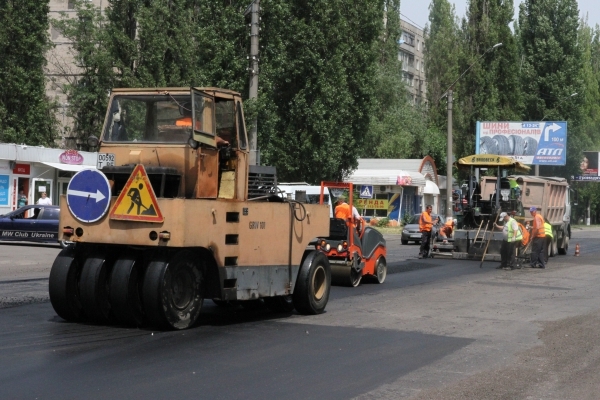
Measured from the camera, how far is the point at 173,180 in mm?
11727

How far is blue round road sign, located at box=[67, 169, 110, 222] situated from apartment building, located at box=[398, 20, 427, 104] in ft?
326

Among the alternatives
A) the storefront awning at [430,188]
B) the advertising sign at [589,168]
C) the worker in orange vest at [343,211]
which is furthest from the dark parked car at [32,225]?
the advertising sign at [589,168]

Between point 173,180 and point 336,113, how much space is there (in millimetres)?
31254

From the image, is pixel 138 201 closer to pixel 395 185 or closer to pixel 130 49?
pixel 130 49

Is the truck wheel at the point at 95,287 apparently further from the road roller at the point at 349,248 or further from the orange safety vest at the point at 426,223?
the orange safety vest at the point at 426,223

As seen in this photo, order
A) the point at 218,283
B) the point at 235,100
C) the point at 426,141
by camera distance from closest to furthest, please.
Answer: the point at 218,283, the point at 235,100, the point at 426,141

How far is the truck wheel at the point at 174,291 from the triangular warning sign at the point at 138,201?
0.59m

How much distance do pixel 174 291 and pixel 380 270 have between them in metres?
9.20

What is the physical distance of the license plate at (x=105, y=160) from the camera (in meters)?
11.9

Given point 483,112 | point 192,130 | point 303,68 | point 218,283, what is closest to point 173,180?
point 192,130

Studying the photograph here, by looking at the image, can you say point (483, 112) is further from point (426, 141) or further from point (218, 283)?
point (218, 283)

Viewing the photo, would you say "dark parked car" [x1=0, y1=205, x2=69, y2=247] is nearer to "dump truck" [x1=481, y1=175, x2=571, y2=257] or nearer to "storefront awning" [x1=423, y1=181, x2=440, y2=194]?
"dump truck" [x1=481, y1=175, x2=571, y2=257]

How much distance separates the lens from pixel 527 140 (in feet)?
185

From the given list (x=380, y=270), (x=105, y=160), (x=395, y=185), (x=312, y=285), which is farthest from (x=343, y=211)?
(x=395, y=185)
